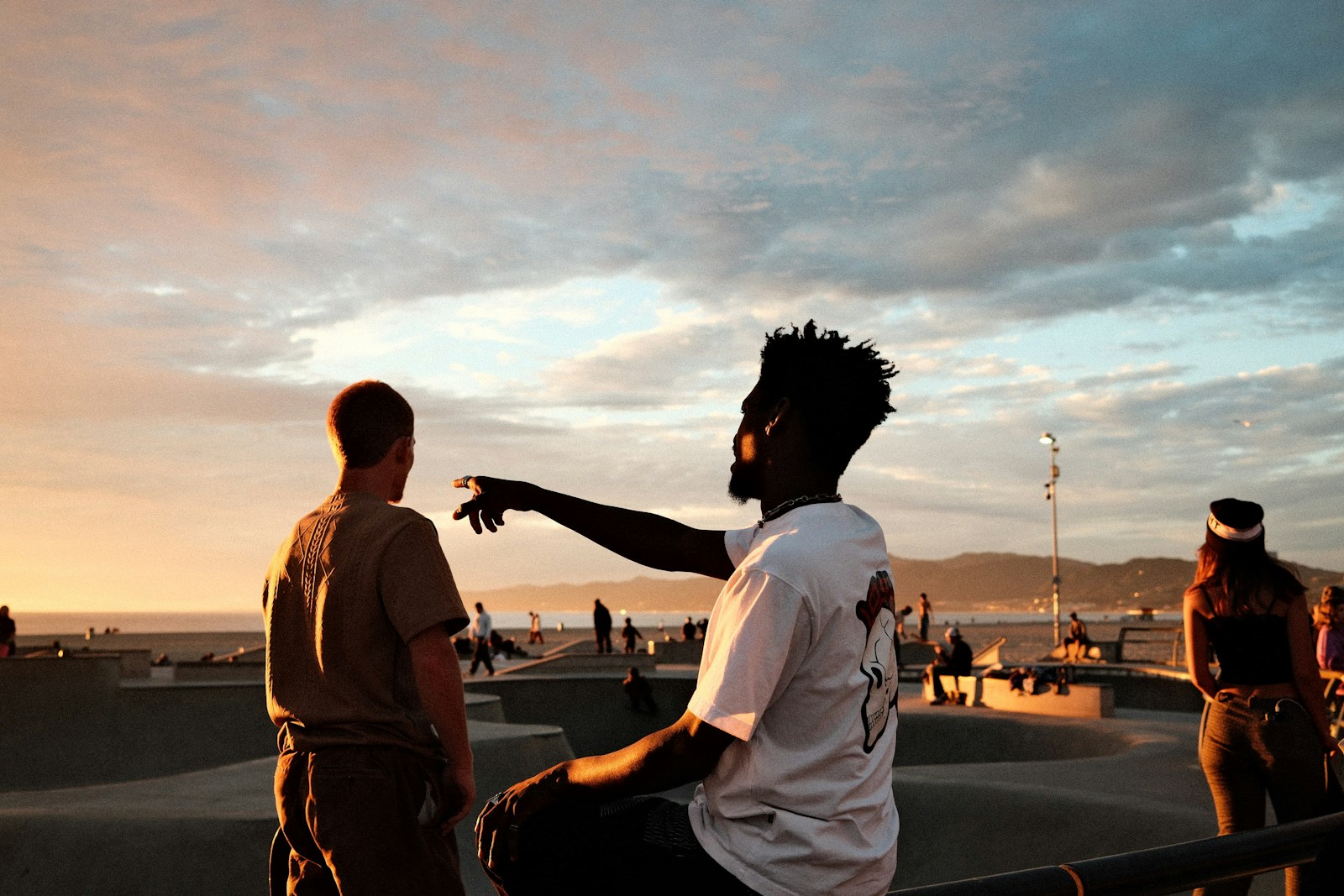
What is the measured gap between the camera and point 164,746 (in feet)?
54.6

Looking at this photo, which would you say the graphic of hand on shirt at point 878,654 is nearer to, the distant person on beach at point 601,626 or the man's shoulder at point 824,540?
the man's shoulder at point 824,540

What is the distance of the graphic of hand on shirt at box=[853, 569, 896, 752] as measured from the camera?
1894 millimetres

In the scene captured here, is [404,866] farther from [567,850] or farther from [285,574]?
[567,850]

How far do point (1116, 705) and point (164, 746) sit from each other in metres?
19.7

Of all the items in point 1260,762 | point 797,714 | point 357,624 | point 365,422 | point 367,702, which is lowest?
point 1260,762

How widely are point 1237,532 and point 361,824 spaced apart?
12.2ft

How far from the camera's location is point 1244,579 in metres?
4.68

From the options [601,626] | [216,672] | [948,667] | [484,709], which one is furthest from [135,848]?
[601,626]

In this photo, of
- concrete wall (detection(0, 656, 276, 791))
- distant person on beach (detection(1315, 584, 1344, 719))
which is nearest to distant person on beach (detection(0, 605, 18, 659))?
concrete wall (detection(0, 656, 276, 791))

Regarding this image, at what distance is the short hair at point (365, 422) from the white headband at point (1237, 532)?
3461 mm

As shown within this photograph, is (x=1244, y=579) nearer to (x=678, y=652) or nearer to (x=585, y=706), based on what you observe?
(x=585, y=706)

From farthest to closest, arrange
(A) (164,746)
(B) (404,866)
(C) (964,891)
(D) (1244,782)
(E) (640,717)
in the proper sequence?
(E) (640,717), (A) (164,746), (D) (1244,782), (B) (404,866), (C) (964,891)

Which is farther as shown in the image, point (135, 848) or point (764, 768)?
point (135, 848)

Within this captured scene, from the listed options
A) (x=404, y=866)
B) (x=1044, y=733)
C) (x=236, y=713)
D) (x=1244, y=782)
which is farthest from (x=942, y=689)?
(x=404, y=866)
